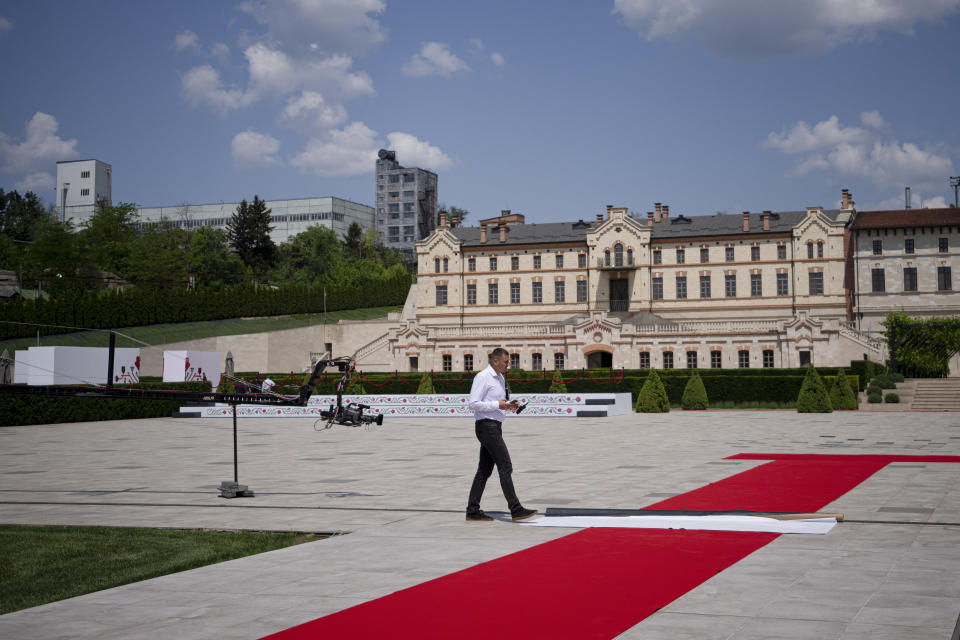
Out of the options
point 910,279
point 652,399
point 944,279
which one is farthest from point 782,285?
point 652,399

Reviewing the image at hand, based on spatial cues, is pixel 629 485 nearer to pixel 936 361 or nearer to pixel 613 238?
pixel 936 361

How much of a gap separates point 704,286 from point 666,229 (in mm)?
6166

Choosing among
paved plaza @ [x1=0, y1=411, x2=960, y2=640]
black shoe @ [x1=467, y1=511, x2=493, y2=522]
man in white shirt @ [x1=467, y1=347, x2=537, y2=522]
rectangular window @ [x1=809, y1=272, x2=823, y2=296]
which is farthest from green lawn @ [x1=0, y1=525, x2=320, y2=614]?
rectangular window @ [x1=809, y1=272, x2=823, y2=296]

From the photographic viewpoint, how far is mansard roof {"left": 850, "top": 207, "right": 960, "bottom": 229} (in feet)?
223

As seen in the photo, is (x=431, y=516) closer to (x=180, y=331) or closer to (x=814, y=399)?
(x=814, y=399)

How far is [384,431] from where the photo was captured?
30.0m

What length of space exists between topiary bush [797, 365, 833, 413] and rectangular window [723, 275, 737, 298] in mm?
33535

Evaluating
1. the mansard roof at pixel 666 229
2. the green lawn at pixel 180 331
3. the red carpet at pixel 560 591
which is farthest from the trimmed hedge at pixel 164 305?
the red carpet at pixel 560 591

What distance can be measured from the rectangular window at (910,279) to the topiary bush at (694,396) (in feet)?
117

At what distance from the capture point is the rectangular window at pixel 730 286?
2753 inches

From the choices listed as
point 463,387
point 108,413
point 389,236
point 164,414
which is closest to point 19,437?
point 108,413

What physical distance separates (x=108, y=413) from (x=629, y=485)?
1210 inches

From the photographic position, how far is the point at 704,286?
70750 mm

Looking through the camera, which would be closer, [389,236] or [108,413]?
[108,413]
